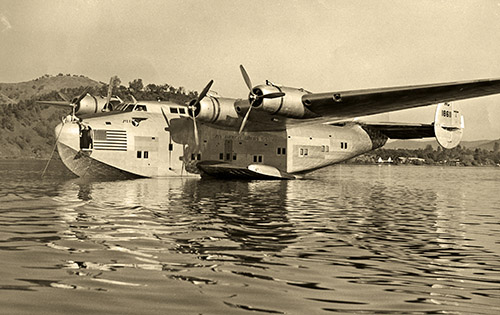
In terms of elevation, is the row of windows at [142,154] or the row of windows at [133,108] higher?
the row of windows at [133,108]

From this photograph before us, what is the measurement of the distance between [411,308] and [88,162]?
22.6 m

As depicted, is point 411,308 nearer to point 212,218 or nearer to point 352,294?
point 352,294

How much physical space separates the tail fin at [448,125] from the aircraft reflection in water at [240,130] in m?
0.06

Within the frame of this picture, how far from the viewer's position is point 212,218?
11.2 metres

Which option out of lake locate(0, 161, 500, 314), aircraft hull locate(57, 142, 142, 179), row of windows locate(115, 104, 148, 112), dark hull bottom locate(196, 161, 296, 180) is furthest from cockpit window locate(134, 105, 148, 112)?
lake locate(0, 161, 500, 314)

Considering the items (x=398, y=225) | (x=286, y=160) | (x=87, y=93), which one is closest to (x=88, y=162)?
(x=87, y=93)

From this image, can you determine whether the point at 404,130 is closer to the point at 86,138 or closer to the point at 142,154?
the point at 142,154

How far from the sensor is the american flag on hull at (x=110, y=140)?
986 inches

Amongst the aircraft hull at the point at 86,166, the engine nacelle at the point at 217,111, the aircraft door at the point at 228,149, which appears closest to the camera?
the aircraft hull at the point at 86,166

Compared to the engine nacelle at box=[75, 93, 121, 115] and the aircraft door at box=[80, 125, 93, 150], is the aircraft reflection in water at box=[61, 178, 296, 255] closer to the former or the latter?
the aircraft door at box=[80, 125, 93, 150]

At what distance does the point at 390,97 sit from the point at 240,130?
6.75 metres

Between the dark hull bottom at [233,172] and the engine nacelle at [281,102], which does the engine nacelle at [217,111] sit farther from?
the engine nacelle at [281,102]

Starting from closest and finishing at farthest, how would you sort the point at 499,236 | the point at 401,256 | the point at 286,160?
the point at 401,256 < the point at 499,236 < the point at 286,160

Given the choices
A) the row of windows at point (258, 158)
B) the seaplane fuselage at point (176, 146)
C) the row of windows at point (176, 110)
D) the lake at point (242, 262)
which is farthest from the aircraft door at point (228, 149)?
the lake at point (242, 262)
